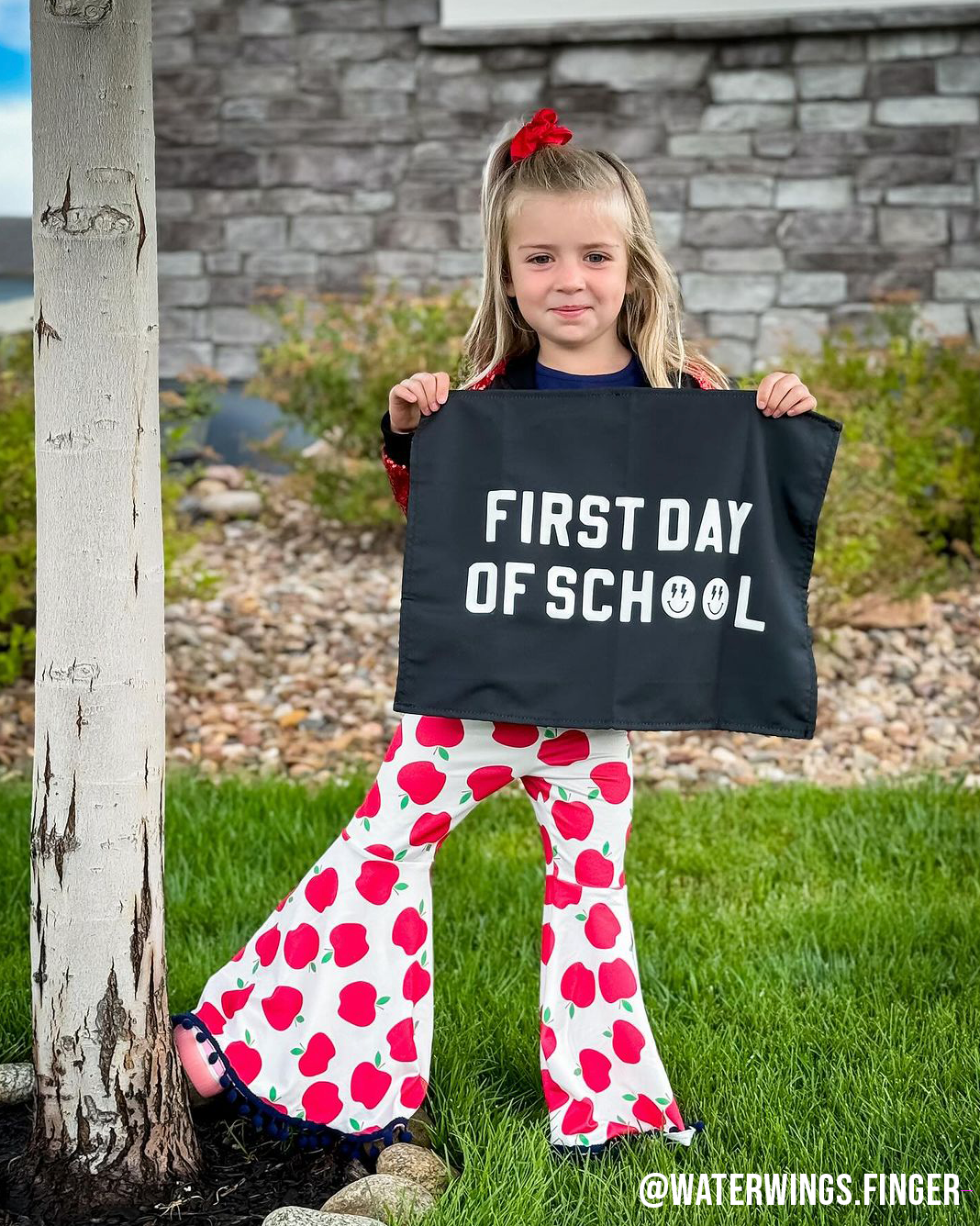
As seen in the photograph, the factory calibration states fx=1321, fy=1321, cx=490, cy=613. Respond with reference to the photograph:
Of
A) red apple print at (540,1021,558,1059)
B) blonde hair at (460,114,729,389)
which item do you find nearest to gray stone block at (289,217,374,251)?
blonde hair at (460,114,729,389)

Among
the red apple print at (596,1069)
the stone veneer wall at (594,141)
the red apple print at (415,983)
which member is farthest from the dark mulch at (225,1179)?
the stone veneer wall at (594,141)

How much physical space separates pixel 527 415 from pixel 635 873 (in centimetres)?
163

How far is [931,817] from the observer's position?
3541 millimetres

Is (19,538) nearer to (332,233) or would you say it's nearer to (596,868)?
(596,868)

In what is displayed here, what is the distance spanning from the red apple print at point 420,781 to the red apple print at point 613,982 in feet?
1.30

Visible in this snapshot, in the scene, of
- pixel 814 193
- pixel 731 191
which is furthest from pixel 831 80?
pixel 731 191

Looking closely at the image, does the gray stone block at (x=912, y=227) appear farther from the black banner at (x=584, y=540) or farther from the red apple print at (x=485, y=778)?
the red apple print at (x=485, y=778)

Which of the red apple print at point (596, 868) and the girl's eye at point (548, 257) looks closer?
the girl's eye at point (548, 257)

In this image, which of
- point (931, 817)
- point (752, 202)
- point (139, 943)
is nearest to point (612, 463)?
point (139, 943)

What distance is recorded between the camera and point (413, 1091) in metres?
2.13

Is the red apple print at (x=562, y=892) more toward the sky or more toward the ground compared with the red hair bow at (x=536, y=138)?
more toward the ground

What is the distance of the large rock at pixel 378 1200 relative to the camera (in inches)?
73.9

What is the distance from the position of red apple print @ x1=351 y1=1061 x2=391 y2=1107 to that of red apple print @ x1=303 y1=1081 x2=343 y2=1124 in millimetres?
31

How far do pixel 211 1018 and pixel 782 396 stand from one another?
1.34 m
